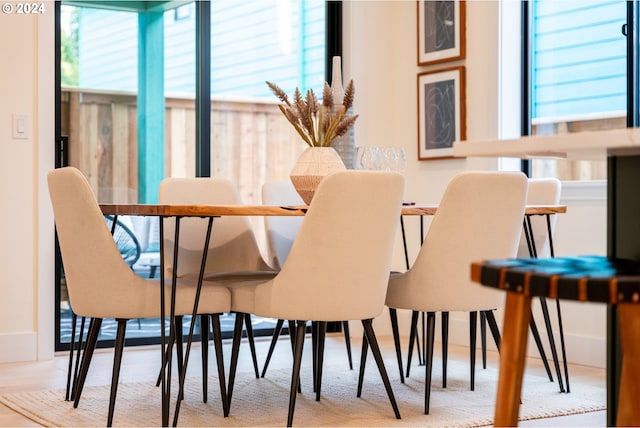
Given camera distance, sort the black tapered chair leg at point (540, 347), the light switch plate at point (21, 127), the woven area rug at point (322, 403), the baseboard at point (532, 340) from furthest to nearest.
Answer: the light switch plate at point (21, 127) → the baseboard at point (532, 340) → the black tapered chair leg at point (540, 347) → the woven area rug at point (322, 403)

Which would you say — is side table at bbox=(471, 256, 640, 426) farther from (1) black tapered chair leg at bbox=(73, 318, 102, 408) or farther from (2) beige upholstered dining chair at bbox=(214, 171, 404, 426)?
(1) black tapered chair leg at bbox=(73, 318, 102, 408)

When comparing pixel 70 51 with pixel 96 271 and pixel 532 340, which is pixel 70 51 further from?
pixel 532 340

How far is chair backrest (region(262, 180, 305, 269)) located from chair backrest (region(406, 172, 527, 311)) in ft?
3.19

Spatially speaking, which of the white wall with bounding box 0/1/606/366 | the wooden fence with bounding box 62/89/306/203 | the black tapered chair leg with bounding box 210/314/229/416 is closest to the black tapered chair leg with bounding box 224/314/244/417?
the black tapered chair leg with bounding box 210/314/229/416

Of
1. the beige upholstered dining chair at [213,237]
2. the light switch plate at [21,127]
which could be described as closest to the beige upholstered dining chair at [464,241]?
the beige upholstered dining chair at [213,237]

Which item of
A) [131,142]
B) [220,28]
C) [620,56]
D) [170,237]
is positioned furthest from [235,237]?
[620,56]

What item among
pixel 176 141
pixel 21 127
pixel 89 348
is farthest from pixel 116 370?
pixel 176 141

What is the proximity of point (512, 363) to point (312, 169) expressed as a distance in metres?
1.94

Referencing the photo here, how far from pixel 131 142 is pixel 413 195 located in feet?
5.25

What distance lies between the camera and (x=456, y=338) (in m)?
4.94

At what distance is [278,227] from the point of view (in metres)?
4.07

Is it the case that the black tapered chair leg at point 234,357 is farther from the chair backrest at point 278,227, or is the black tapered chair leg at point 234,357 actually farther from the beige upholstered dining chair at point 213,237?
the chair backrest at point 278,227

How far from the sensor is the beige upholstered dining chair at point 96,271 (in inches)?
115

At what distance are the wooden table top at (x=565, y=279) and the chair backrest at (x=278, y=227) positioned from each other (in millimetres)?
2491
